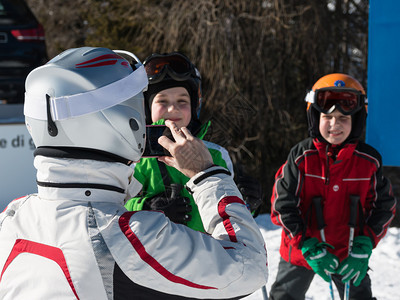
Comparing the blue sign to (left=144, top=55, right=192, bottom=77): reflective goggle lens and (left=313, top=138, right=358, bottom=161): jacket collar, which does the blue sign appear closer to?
(left=313, top=138, right=358, bottom=161): jacket collar

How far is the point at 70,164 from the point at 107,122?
0.16 meters

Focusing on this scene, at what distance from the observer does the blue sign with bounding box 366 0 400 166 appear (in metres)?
3.18

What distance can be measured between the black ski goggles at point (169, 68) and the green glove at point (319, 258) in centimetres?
135

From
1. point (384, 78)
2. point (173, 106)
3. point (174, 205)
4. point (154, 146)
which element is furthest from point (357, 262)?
point (154, 146)

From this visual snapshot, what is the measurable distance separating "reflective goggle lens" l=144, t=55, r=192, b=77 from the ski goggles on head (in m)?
1.13

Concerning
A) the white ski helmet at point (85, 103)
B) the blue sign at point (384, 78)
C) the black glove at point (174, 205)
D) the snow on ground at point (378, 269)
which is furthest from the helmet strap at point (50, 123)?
the snow on ground at point (378, 269)

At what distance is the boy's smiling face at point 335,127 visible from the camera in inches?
128

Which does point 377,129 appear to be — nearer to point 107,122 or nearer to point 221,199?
point 221,199

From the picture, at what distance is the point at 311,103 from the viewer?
3.39m

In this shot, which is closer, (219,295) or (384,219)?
(219,295)

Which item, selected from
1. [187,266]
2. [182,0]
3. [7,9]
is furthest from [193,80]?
[182,0]

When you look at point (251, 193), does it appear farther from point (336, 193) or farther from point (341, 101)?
point (341, 101)

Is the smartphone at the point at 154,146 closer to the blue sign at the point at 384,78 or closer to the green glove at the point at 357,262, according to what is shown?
the green glove at the point at 357,262

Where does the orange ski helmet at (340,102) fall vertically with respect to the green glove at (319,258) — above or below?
above
